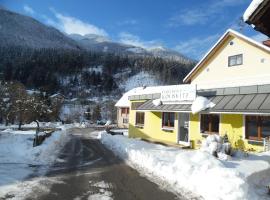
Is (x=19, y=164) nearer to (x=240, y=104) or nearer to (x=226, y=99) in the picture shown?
(x=240, y=104)

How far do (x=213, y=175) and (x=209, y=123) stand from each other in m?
11.2

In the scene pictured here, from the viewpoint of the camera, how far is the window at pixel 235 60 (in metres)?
20.4

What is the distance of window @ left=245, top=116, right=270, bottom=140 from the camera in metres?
17.1

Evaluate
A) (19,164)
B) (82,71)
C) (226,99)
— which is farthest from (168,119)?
(82,71)

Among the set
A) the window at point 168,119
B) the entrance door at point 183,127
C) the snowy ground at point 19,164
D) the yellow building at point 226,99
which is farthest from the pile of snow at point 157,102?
the snowy ground at point 19,164

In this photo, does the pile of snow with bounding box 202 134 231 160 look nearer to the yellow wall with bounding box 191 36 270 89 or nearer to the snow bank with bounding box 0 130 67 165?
the yellow wall with bounding box 191 36 270 89

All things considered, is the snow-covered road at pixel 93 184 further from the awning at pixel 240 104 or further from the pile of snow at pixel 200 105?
the pile of snow at pixel 200 105

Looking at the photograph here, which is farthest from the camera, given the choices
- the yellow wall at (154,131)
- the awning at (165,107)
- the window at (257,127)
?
the yellow wall at (154,131)

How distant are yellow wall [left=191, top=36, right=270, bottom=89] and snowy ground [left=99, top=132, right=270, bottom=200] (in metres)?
6.38

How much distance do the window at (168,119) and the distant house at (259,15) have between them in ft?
55.2

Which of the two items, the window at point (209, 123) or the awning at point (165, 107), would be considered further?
the awning at point (165, 107)

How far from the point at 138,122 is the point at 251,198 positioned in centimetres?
2158

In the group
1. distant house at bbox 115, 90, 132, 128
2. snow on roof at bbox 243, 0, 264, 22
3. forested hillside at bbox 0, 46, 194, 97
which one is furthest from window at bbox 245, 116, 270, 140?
forested hillside at bbox 0, 46, 194, 97

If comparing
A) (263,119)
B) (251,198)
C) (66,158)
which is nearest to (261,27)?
(251,198)
